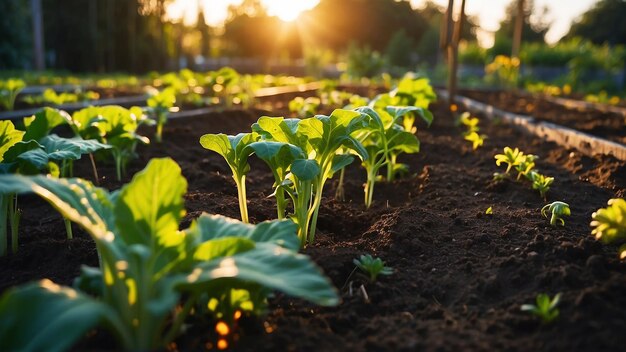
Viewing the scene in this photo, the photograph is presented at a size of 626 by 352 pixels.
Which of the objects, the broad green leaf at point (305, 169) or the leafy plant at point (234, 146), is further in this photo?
the leafy plant at point (234, 146)

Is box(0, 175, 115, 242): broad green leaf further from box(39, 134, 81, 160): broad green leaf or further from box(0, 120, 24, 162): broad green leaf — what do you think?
box(0, 120, 24, 162): broad green leaf

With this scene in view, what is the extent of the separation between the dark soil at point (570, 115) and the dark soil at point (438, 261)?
180cm

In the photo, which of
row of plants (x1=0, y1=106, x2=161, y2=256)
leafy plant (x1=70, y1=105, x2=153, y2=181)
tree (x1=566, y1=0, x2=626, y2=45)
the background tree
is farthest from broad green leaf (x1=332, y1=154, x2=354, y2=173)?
tree (x1=566, y1=0, x2=626, y2=45)

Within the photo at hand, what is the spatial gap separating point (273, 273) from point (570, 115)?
6579 mm

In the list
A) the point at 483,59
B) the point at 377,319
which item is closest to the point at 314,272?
the point at 377,319

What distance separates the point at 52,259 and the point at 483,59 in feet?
68.3

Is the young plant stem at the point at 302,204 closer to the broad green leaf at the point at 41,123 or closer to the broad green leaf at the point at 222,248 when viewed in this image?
the broad green leaf at the point at 222,248

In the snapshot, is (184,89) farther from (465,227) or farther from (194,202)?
(465,227)

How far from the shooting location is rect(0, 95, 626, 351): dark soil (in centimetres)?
168

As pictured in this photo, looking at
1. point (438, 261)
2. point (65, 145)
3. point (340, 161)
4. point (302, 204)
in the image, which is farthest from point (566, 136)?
point (65, 145)

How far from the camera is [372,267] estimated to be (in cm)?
214

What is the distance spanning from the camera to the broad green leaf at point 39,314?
45.8 inches

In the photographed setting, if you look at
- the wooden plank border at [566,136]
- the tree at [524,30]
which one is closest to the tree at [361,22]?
the tree at [524,30]

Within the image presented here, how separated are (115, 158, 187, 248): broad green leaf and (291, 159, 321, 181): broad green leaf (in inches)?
23.5
